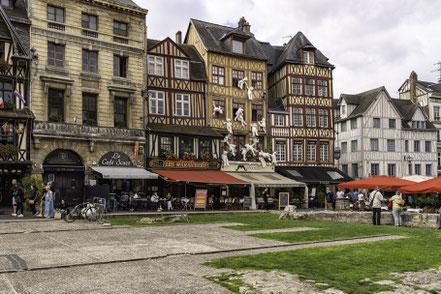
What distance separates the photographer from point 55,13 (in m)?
24.4

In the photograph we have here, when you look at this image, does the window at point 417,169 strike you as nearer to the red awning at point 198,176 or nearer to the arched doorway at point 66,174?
the red awning at point 198,176

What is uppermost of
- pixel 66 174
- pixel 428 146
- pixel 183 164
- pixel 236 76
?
pixel 236 76

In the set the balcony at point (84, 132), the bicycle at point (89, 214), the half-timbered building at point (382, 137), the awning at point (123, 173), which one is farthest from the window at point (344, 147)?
the bicycle at point (89, 214)

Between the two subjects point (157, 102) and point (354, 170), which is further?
point (354, 170)

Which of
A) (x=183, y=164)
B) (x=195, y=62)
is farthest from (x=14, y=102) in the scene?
(x=195, y=62)

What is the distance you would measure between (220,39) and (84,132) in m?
13.2

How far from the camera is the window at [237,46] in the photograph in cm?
3256

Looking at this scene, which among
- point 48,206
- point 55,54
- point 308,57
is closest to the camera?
point 48,206

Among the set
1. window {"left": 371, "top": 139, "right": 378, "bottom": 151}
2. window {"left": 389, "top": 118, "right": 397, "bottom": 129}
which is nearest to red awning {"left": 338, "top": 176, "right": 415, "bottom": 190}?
window {"left": 371, "top": 139, "right": 378, "bottom": 151}

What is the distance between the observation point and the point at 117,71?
26609 millimetres

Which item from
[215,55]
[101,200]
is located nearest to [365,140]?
[215,55]

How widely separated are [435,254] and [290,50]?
2759 cm

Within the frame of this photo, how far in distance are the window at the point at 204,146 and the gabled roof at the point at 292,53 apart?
9.73 metres

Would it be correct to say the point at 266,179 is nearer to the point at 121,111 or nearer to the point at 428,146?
the point at 121,111
